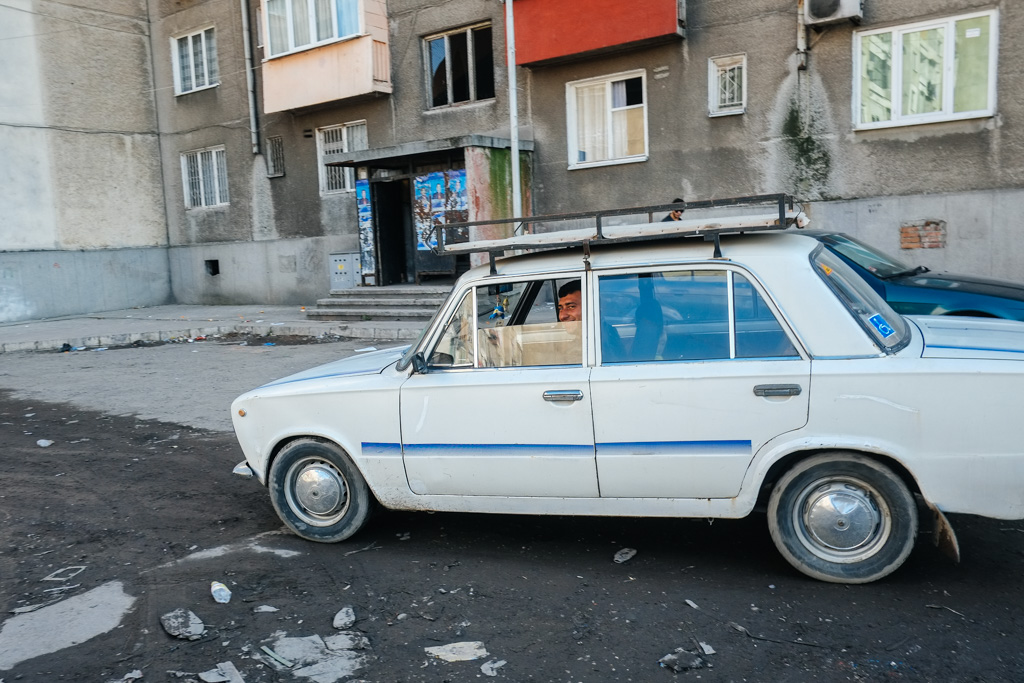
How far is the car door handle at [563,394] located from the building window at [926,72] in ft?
34.4

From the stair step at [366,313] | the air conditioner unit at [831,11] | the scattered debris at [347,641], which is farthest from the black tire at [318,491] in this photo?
the air conditioner unit at [831,11]

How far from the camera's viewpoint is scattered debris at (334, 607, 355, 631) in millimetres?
3762

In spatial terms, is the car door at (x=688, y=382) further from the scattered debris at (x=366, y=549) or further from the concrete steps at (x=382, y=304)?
the concrete steps at (x=382, y=304)

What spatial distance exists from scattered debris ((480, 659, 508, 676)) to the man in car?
169cm

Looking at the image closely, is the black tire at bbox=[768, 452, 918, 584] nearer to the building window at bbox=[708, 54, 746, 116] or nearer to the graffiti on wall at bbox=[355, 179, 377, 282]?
the building window at bbox=[708, 54, 746, 116]

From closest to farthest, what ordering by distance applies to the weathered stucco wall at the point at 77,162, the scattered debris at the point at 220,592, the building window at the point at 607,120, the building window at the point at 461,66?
the scattered debris at the point at 220,592 → the building window at the point at 607,120 → the building window at the point at 461,66 → the weathered stucco wall at the point at 77,162

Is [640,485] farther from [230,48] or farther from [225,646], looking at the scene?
[230,48]

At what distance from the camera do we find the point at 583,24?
14555mm

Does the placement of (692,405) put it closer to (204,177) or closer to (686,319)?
(686,319)

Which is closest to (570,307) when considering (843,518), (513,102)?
(843,518)

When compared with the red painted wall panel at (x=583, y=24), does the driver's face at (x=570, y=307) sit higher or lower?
lower

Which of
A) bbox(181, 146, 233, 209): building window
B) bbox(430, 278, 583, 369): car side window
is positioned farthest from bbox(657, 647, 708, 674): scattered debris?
bbox(181, 146, 233, 209): building window

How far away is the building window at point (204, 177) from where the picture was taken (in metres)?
22.1

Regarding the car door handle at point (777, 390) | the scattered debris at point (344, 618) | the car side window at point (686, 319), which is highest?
the car side window at point (686, 319)
